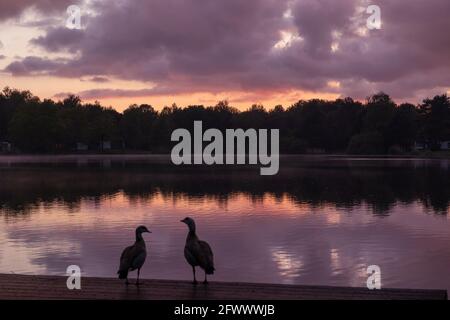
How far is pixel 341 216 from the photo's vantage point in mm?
32375

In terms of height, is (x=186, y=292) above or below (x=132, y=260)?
below

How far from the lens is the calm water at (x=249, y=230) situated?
1908 centimetres

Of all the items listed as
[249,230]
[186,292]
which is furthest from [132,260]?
[249,230]

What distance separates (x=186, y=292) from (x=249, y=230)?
1538 cm

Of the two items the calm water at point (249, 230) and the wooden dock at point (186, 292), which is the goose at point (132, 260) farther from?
the calm water at point (249, 230)

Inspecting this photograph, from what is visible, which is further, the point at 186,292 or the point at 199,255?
the point at 199,255


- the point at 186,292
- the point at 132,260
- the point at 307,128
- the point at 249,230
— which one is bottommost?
the point at 249,230

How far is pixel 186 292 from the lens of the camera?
12.7 meters

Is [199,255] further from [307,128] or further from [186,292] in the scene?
[307,128]

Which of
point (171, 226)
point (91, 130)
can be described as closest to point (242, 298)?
point (171, 226)

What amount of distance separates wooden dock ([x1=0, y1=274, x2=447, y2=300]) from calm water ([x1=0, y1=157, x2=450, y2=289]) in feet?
14.3

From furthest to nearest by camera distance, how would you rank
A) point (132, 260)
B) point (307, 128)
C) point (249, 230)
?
point (307, 128), point (249, 230), point (132, 260)
